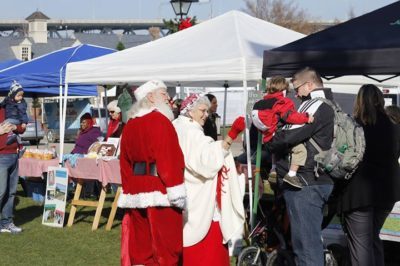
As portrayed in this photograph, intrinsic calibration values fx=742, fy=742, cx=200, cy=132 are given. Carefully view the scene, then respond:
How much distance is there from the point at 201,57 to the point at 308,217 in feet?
13.3

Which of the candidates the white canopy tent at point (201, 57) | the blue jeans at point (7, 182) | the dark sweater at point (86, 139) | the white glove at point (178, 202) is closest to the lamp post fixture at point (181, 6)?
the dark sweater at point (86, 139)

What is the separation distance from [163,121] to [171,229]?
82cm

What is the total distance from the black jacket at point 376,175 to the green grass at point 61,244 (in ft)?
10.5

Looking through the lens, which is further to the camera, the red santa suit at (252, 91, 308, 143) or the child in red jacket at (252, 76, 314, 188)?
the red santa suit at (252, 91, 308, 143)

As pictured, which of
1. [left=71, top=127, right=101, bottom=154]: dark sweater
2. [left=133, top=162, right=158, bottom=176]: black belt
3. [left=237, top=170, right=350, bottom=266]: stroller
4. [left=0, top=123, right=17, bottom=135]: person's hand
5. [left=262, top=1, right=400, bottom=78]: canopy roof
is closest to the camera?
[left=133, top=162, right=158, bottom=176]: black belt

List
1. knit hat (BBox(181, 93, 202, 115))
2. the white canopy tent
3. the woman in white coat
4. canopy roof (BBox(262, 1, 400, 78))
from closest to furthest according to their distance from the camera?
the woman in white coat < knit hat (BBox(181, 93, 202, 115)) < canopy roof (BBox(262, 1, 400, 78)) < the white canopy tent

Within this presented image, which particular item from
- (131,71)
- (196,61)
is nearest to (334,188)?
(196,61)

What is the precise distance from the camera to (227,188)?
6.48 m

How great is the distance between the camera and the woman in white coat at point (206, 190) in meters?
6.09

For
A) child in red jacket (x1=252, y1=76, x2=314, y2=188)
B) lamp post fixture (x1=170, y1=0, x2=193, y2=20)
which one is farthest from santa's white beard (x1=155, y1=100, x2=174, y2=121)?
lamp post fixture (x1=170, y1=0, x2=193, y2=20)

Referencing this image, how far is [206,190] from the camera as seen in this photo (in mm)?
6207

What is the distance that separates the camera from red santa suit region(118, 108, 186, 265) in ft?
17.9

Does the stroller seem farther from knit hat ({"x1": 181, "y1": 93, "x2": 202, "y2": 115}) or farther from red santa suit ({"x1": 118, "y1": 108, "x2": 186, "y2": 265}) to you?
red santa suit ({"x1": 118, "y1": 108, "x2": 186, "y2": 265})

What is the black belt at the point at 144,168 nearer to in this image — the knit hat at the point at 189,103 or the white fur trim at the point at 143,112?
the white fur trim at the point at 143,112
